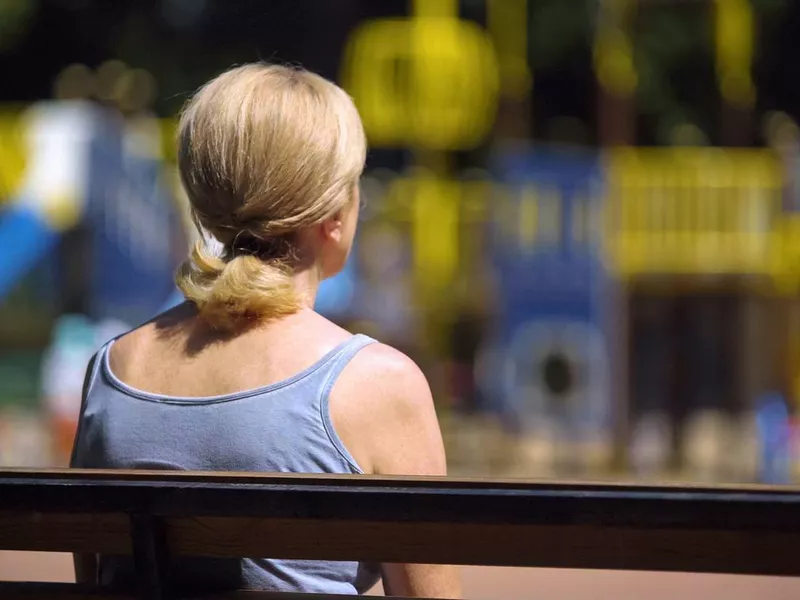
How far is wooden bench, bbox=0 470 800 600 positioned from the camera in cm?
132

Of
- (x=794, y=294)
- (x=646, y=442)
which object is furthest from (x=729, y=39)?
(x=646, y=442)

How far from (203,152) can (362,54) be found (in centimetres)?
1061

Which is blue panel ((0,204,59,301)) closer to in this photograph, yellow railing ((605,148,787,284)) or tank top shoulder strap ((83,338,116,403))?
yellow railing ((605,148,787,284))

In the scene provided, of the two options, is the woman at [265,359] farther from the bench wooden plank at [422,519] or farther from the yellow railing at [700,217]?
the yellow railing at [700,217]

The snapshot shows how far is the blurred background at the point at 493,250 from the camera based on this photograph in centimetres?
1000

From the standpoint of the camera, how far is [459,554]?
4.57 ft

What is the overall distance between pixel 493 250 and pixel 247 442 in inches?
366

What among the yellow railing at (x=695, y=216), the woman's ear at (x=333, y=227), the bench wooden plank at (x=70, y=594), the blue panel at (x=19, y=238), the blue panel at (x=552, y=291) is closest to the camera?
the bench wooden plank at (x=70, y=594)

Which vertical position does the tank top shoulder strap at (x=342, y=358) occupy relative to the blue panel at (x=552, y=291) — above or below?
above

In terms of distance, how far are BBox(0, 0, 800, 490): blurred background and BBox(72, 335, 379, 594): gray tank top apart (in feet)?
23.6

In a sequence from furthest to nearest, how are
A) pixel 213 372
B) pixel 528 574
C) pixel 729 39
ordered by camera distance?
pixel 729 39
pixel 528 574
pixel 213 372

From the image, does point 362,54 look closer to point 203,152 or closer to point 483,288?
point 483,288

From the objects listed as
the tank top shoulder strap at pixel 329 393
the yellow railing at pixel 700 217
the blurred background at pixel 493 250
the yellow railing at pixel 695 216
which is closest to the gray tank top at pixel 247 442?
the tank top shoulder strap at pixel 329 393

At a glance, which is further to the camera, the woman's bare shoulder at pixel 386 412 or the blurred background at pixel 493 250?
the blurred background at pixel 493 250
